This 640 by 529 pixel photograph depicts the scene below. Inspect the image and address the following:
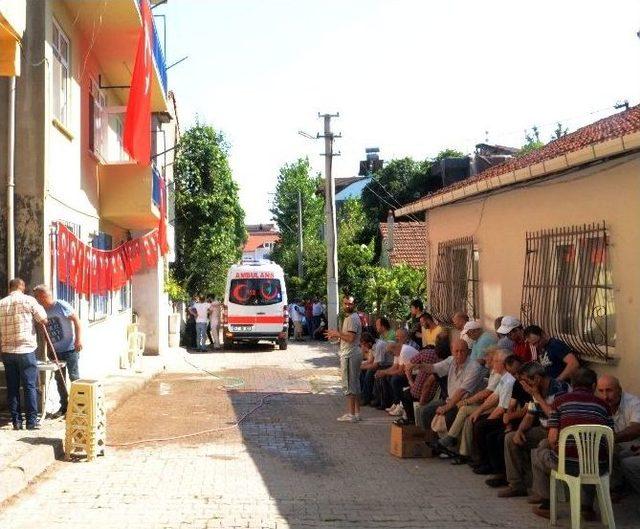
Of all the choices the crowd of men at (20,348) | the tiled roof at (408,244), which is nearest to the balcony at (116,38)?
the crowd of men at (20,348)

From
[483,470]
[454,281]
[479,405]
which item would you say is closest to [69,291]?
[454,281]

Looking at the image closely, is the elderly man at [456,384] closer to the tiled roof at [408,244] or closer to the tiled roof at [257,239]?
the tiled roof at [408,244]

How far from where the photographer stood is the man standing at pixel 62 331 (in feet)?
34.5

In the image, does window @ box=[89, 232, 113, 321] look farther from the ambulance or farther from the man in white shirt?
the ambulance

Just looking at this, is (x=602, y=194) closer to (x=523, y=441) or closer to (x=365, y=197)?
(x=523, y=441)

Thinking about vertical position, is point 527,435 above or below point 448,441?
above

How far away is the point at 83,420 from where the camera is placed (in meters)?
9.02

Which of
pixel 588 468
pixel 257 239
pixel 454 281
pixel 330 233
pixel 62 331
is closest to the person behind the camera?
pixel 588 468

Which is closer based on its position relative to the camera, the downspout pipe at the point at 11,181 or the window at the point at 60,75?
the downspout pipe at the point at 11,181

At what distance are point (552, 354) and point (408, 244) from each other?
2616 centimetres

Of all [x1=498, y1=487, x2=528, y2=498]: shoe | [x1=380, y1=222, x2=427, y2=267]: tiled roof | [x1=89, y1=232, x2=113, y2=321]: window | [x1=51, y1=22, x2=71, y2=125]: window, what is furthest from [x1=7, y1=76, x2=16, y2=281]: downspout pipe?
[x1=380, y1=222, x2=427, y2=267]: tiled roof

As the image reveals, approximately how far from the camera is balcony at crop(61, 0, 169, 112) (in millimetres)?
13086

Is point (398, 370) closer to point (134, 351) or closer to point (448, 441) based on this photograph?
point (448, 441)

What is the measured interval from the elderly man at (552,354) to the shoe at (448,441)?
1.28m
